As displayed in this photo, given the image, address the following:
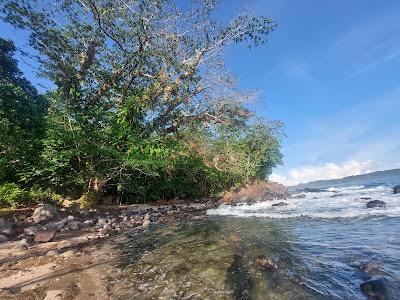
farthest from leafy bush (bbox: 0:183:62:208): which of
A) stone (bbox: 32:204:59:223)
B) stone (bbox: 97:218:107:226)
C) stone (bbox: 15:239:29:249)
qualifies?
stone (bbox: 15:239:29:249)

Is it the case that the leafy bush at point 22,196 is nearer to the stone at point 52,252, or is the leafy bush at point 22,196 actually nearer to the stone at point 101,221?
the stone at point 101,221

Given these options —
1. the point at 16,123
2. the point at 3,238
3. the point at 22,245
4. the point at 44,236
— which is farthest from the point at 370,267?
the point at 16,123

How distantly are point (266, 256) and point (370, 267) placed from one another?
1.76m

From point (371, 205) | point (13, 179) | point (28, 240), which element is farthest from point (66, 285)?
point (371, 205)

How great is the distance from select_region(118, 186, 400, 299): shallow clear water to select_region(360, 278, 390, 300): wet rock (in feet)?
0.28

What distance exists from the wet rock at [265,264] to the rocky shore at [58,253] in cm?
252

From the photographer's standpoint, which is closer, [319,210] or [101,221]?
[101,221]

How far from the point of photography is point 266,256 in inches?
233

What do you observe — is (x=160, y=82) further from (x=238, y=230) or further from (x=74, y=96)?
(x=238, y=230)

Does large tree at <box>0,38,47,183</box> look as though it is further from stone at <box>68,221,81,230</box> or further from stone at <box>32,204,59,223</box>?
stone at <box>68,221,81,230</box>

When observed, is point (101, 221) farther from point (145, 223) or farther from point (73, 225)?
point (145, 223)

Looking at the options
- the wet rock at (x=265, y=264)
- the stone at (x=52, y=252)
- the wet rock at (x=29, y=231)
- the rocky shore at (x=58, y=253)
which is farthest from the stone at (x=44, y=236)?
the wet rock at (x=265, y=264)

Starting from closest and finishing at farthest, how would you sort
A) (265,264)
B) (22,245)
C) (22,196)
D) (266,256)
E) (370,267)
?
(370,267), (265,264), (266,256), (22,245), (22,196)

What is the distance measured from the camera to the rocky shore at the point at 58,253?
14.9 feet
